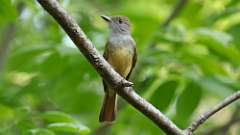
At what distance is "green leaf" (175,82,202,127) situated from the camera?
4.28 metres

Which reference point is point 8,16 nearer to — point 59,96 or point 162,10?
point 59,96

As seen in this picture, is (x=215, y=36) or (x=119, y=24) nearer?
(x=215, y=36)

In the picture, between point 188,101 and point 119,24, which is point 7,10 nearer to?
point 188,101

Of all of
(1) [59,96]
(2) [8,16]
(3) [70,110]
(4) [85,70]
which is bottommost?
(3) [70,110]

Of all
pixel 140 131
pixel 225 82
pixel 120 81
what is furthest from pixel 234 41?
pixel 120 81

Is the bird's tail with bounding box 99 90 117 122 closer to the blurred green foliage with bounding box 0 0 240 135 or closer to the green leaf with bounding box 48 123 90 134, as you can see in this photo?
the blurred green foliage with bounding box 0 0 240 135

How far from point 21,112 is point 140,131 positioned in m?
1.39

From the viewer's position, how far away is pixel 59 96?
510cm

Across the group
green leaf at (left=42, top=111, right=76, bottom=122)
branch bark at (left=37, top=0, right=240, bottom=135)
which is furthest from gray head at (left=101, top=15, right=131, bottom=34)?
branch bark at (left=37, top=0, right=240, bottom=135)

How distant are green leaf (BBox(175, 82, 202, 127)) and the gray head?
984mm

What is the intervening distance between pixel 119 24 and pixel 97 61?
87.3 inches

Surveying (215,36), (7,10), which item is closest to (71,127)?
(7,10)

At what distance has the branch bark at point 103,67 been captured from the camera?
284cm

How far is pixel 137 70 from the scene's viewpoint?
543 cm
